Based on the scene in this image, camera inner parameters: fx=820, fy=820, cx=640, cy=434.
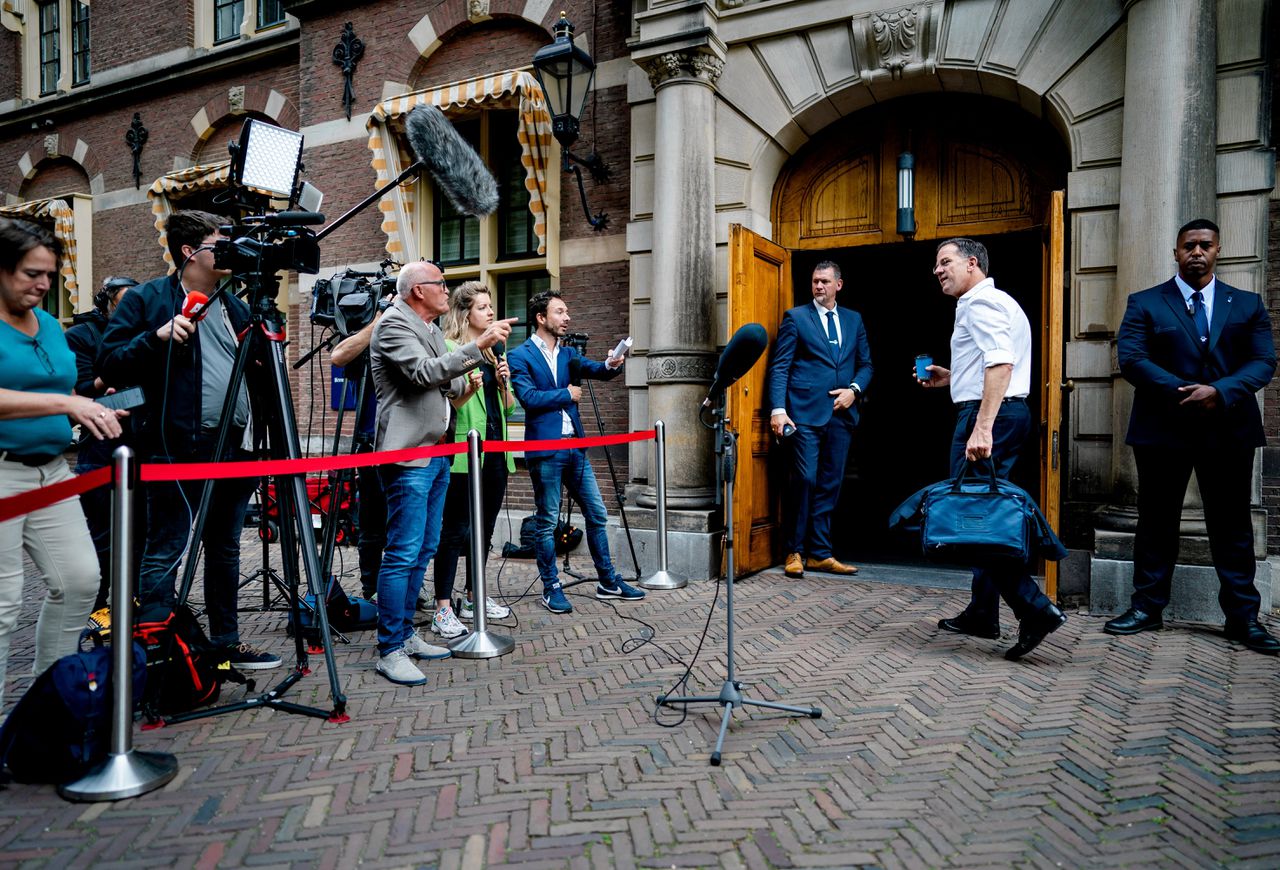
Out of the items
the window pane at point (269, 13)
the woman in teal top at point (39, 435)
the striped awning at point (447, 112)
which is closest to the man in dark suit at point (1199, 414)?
the woman in teal top at point (39, 435)

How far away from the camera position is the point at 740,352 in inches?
122

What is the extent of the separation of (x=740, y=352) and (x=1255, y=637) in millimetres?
3361

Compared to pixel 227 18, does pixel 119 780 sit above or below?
below

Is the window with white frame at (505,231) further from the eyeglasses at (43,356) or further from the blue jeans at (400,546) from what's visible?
the eyeglasses at (43,356)

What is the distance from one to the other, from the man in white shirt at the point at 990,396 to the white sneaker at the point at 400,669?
283 cm

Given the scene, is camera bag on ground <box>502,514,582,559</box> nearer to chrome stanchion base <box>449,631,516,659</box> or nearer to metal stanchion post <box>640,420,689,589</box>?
metal stanchion post <box>640,420,689,589</box>

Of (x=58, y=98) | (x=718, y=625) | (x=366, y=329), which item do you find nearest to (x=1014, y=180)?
(x=718, y=625)

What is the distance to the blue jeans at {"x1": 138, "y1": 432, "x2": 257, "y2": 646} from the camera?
3629mm

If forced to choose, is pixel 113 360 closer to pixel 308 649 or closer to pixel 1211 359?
pixel 308 649

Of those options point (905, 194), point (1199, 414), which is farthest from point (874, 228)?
point (1199, 414)

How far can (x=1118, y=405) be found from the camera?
203 inches

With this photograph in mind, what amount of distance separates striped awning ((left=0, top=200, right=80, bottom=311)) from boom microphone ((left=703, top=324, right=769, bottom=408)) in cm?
1159

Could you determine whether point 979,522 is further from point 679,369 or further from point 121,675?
point 121,675

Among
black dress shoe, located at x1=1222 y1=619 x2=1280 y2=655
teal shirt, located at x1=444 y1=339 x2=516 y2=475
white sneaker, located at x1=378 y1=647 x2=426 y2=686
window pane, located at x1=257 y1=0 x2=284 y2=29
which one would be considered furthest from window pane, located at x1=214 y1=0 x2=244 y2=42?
black dress shoe, located at x1=1222 y1=619 x2=1280 y2=655
